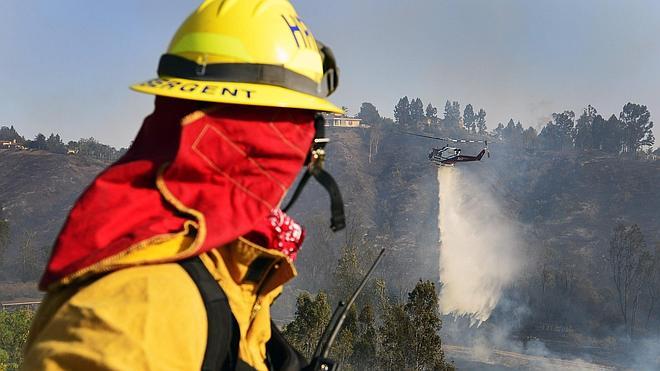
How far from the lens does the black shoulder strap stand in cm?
162

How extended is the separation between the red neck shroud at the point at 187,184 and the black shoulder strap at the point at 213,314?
57 mm

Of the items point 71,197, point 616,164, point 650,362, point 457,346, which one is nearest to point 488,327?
point 457,346

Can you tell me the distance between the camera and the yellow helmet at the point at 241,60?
1860 mm

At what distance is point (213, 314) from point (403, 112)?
16460 cm

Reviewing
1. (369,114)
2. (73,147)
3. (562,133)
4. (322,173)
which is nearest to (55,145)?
(73,147)

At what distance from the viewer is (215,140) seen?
1748 mm

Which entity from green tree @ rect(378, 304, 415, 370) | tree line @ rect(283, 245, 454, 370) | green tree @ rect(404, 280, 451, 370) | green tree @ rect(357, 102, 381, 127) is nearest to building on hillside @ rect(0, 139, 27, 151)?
green tree @ rect(357, 102, 381, 127)

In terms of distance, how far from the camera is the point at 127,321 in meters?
1.45

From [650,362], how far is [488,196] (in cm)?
6189

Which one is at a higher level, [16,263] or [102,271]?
[102,271]

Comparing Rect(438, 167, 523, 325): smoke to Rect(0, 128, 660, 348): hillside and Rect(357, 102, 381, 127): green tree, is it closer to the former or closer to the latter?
Rect(0, 128, 660, 348): hillside

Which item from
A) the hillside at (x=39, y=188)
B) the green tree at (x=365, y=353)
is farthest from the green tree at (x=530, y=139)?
the green tree at (x=365, y=353)

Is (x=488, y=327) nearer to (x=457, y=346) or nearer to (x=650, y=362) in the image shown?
(x=457, y=346)

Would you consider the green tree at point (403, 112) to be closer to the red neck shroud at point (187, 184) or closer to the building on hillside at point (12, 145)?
the building on hillside at point (12, 145)
